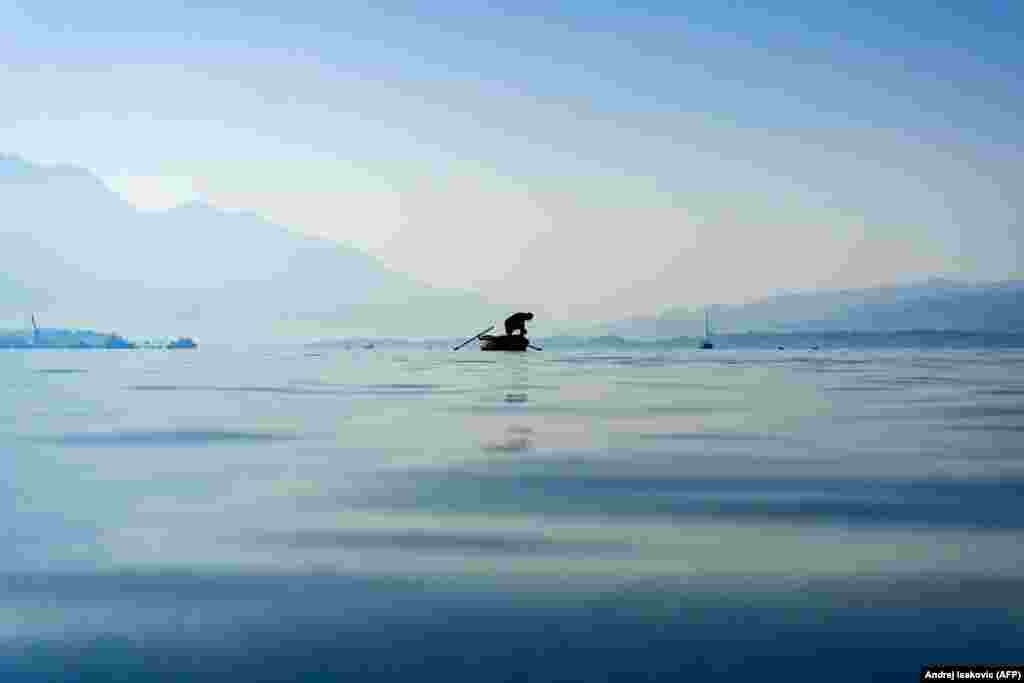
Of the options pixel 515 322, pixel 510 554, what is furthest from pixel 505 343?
pixel 510 554

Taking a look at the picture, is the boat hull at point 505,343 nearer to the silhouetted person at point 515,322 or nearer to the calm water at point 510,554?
the silhouetted person at point 515,322

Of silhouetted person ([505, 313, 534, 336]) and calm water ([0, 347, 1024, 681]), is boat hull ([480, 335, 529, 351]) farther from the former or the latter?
calm water ([0, 347, 1024, 681])

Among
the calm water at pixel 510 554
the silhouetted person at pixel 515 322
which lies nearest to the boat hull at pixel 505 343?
the silhouetted person at pixel 515 322

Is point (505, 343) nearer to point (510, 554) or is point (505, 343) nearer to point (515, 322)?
point (515, 322)

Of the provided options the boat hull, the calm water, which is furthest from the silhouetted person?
the calm water

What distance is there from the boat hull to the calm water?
107 meters

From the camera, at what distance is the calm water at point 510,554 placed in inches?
281

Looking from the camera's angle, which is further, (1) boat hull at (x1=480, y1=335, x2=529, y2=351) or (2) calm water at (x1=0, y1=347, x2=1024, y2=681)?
(1) boat hull at (x1=480, y1=335, x2=529, y2=351)

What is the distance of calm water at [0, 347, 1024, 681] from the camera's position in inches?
281

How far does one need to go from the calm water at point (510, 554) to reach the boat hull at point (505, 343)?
106643 millimetres

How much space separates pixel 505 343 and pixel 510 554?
400ft

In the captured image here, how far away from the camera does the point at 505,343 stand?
434 ft

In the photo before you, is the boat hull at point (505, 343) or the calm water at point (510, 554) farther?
the boat hull at point (505, 343)

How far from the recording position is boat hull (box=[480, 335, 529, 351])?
427 feet
